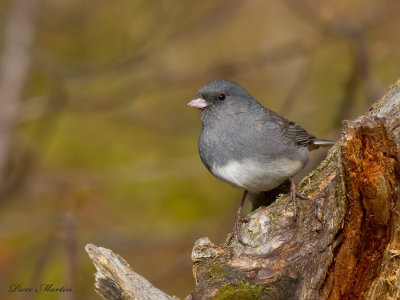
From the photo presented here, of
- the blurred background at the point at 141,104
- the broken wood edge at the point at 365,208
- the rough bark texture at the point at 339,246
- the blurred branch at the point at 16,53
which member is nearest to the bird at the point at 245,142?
the rough bark texture at the point at 339,246

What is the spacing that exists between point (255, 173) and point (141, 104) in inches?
165

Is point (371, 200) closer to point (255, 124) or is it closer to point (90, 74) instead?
point (255, 124)

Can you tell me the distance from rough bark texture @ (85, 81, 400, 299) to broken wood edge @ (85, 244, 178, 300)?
17cm

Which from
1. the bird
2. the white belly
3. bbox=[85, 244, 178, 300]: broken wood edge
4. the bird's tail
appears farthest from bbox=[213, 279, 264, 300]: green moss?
the bird's tail

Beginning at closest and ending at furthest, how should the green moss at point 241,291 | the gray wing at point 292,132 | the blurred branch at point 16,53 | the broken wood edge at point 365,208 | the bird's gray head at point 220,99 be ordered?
the broken wood edge at point 365,208, the green moss at point 241,291, the gray wing at point 292,132, the bird's gray head at point 220,99, the blurred branch at point 16,53

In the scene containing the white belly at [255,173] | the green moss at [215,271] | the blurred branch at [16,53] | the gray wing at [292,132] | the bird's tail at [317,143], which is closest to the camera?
the green moss at [215,271]

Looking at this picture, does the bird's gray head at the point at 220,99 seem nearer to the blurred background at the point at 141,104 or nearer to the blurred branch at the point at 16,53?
the blurred background at the point at 141,104

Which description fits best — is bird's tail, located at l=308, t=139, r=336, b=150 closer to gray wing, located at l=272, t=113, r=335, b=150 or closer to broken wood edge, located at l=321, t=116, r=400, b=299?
gray wing, located at l=272, t=113, r=335, b=150

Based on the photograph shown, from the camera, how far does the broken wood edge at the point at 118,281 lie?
2291 millimetres

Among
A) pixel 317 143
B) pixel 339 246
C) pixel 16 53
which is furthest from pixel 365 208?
pixel 16 53

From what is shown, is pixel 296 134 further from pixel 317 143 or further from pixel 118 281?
pixel 118 281

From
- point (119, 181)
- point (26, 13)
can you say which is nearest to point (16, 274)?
point (119, 181)

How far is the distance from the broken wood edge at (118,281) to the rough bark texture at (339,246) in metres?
0.17

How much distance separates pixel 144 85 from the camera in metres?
5.69
